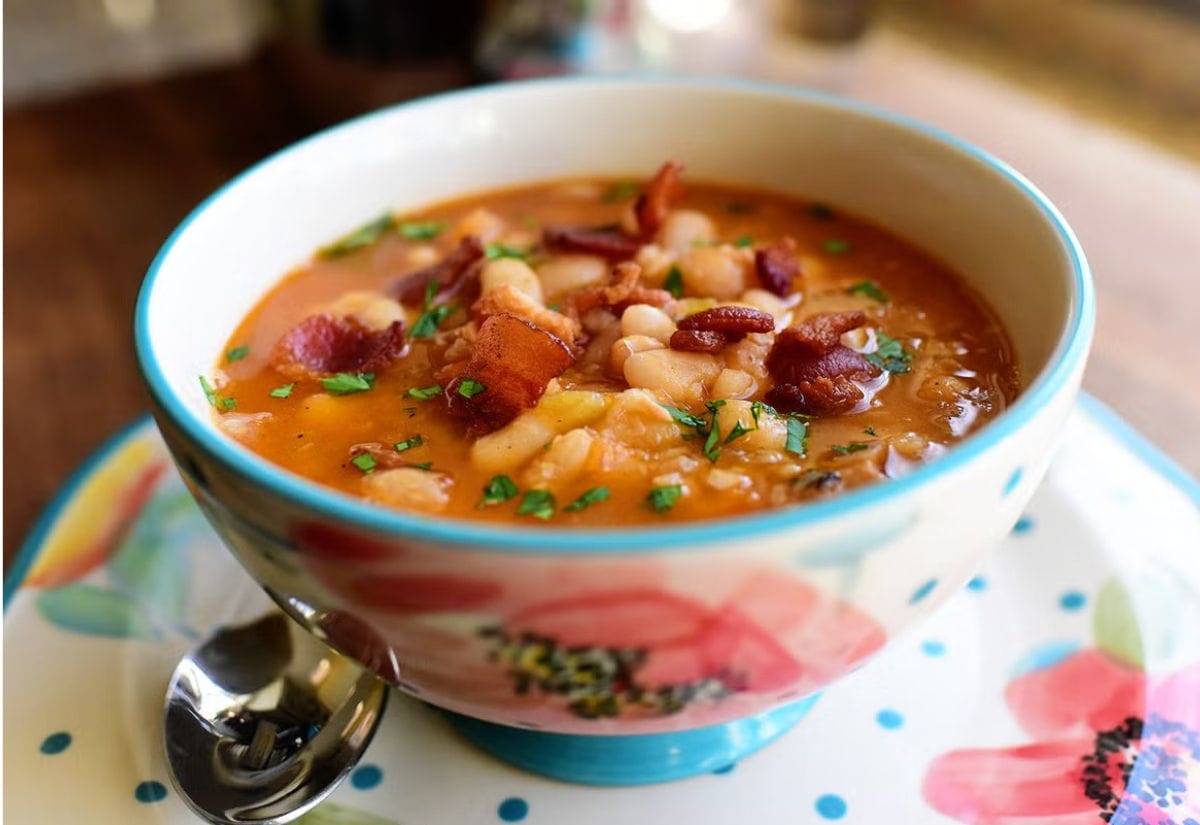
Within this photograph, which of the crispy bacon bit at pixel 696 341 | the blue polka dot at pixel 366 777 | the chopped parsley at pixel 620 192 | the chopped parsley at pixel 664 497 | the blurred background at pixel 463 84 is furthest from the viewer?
the blurred background at pixel 463 84

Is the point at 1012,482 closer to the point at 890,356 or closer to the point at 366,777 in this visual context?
the point at 890,356

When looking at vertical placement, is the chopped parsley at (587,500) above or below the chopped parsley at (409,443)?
above

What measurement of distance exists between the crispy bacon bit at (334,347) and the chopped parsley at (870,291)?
603 millimetres

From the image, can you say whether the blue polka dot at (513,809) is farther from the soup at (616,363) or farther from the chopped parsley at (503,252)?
the chopped parsley at (503,252)

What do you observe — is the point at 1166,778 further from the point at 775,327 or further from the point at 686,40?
the point at 686,40

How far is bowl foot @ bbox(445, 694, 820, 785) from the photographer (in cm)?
125

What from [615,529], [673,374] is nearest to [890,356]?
[673,374]

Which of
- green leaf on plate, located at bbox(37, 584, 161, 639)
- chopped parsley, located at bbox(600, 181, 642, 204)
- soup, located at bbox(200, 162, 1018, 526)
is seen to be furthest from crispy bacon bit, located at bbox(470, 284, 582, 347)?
green leaf on plate, located at bbox(37, 584, 161, 639)

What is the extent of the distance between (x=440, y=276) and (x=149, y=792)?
30.0 inches

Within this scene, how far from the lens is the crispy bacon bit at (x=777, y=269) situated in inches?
61.5

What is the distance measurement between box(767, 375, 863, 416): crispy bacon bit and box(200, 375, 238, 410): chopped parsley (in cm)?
65

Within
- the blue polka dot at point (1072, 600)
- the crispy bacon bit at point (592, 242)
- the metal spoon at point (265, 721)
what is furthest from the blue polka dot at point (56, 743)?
the blue polka dot at point (1072, 600)

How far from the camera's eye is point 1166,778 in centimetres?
121

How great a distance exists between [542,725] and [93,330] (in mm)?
1906
